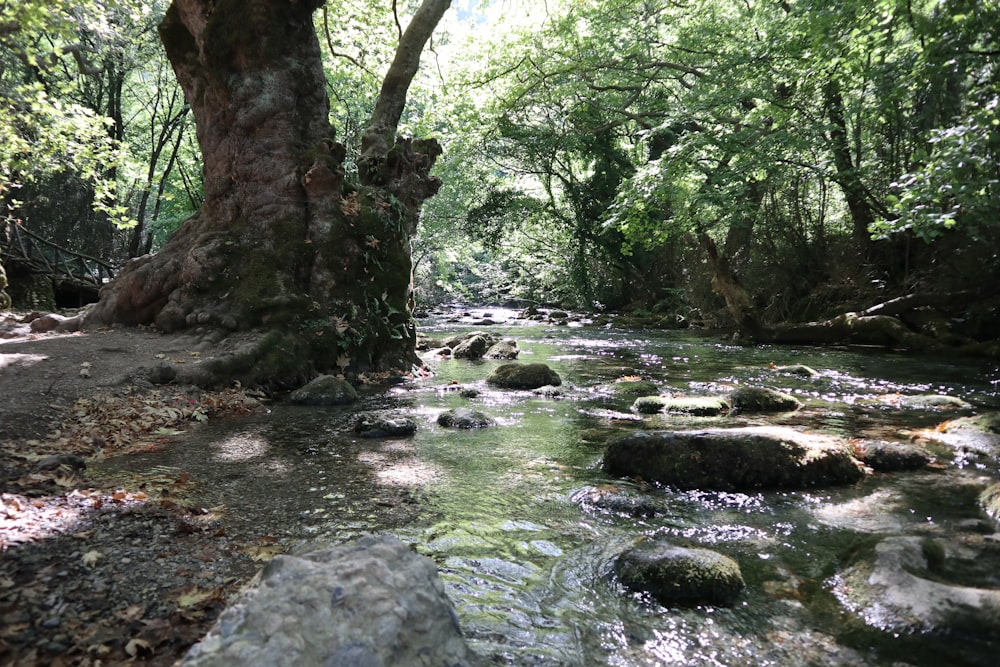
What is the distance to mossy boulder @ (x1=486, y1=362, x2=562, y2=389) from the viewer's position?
32.8ft

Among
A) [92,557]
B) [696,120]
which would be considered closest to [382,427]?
[92,557]

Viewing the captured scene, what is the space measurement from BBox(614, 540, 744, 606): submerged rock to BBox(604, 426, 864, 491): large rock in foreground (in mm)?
1609

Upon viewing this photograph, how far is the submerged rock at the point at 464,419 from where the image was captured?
6926 mm

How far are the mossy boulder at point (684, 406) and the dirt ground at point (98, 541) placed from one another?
5.44 metres

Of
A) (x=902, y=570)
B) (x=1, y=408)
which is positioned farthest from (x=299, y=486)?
(x=902, y=570)

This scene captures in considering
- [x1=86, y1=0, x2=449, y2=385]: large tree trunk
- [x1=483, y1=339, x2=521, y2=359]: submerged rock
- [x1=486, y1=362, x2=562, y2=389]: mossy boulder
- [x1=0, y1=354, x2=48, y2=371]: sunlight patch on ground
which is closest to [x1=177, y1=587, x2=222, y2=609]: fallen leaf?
[x1=0, y1=354, x2=48, y2=371]: sunlight patch on ground

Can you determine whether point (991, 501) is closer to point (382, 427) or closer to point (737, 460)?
point (737, 460)

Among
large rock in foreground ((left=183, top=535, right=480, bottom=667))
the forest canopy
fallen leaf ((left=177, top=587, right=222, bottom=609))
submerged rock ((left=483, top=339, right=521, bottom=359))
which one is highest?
the forest canopy

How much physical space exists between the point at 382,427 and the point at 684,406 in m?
4.06

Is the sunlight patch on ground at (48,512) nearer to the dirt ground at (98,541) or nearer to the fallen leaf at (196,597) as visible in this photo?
the dirt ground at (98,541)

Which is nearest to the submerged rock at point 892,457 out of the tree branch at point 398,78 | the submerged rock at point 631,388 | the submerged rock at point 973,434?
the submerged rock at point 973,434

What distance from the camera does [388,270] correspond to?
36.1 feet

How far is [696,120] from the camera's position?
16.2 meters

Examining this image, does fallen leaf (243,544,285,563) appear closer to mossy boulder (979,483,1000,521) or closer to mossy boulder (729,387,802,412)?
mossy boulder (979,483,1000,521)
